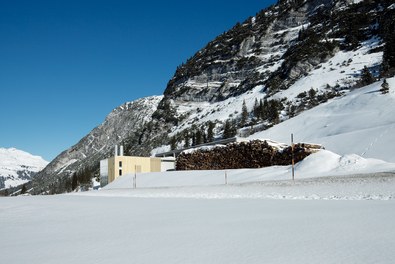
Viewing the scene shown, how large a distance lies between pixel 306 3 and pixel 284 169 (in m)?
143

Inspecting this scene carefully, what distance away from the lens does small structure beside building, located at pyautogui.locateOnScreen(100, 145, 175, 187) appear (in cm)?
4438

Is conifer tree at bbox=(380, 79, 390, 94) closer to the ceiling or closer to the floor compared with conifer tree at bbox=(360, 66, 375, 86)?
closer to the floor

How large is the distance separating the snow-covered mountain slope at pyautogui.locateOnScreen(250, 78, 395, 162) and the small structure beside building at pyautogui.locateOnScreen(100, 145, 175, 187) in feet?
53.5

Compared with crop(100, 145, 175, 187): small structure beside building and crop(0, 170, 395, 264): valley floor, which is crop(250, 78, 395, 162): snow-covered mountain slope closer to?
crop(100, 145, 175, 187): small structure beside building

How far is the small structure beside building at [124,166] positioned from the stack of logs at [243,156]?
10.3 m

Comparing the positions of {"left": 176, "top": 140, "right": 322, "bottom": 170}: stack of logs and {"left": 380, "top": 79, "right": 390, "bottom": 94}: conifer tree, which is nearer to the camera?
{"left": 176, "top": 140, "right": 322, "bottom": 170}: stack of logs

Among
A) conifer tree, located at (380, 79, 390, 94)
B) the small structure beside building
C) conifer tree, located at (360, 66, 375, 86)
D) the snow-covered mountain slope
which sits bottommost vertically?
the small structure beside building

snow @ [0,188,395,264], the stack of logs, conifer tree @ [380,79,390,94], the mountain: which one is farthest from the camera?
the mountain

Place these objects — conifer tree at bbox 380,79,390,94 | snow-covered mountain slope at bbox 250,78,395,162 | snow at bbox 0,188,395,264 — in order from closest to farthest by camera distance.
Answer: snow at bbox 0,188,395,264 → snow-covered mountain slope at bbox 250,78,395,162 → conifer tree at bbox 380,79,390,94

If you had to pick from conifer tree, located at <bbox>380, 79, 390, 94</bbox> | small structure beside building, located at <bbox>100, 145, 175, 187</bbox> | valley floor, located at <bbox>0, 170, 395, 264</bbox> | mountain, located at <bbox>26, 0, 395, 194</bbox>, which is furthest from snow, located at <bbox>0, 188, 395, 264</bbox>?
mountain, located at <bbox>26, 0, 395, 194</bbox>

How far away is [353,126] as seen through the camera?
127 feet

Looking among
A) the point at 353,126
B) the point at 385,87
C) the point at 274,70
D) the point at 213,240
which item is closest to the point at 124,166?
the point at 353,126

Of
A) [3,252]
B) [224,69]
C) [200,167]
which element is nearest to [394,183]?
[3,252]

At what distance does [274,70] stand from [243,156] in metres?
85.4
